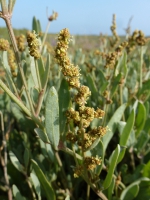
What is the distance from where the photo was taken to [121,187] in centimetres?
117

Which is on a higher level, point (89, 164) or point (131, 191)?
point (89, 164)

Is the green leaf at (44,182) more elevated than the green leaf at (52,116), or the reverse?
the green leaf at (52,116)

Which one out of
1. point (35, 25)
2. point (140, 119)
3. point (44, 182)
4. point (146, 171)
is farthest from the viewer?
point (35, 25)

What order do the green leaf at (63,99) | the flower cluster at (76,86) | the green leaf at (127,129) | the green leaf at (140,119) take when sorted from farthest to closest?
the green leaf at (140,119) → the green leaf at (127,129) → the green leaf at (63,99) → the flower cluster at (76,86)

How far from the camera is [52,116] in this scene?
2.43 ft

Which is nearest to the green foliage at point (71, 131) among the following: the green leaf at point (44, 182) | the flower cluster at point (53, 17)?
the green leaf at point (44, 182)

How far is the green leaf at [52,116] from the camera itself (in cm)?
71

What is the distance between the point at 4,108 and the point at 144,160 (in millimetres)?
846

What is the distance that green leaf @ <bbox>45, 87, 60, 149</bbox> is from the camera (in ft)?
2.33

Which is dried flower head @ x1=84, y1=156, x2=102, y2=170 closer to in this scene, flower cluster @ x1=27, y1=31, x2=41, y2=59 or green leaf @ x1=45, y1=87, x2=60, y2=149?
green leaf @ x1=45, y1=87, x2=60, y2=149

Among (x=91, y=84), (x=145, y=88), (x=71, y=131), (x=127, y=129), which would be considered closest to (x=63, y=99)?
(x=71, y=131)

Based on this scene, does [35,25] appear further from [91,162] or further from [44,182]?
[91,162]

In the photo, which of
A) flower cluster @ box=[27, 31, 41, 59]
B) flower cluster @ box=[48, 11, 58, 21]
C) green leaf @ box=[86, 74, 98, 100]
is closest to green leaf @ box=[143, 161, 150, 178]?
green leaf @ box=[86, 74, 98, 100]

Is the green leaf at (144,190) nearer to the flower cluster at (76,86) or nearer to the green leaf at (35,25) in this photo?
the flower cluster at (76,86)
